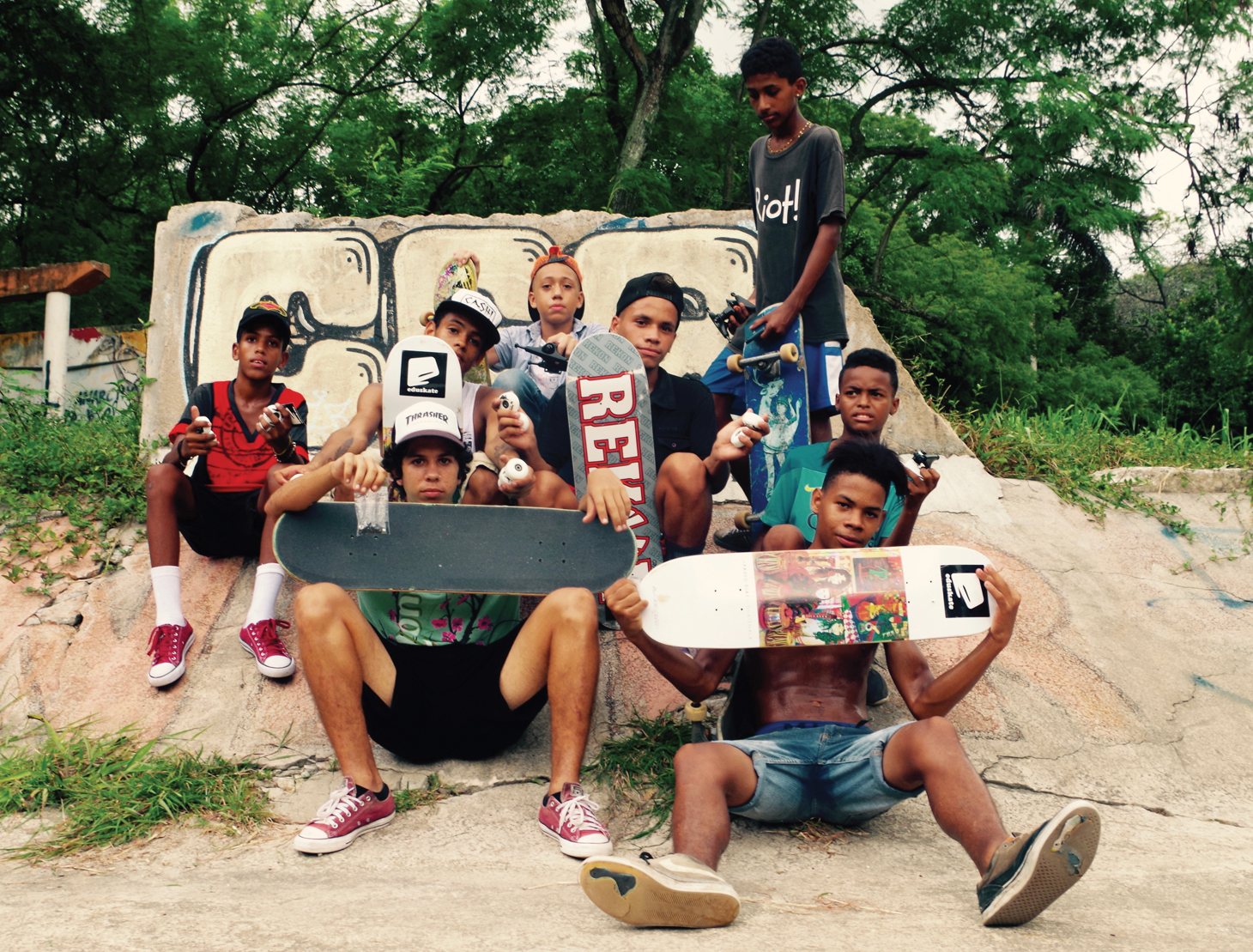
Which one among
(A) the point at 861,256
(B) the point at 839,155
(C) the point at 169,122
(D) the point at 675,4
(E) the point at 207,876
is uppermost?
(D) the point at 675,4

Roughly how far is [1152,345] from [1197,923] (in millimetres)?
14366

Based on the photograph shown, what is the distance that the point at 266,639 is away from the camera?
10.1 feet

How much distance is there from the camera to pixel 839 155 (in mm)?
3389

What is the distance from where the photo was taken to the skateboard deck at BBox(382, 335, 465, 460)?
2916mm

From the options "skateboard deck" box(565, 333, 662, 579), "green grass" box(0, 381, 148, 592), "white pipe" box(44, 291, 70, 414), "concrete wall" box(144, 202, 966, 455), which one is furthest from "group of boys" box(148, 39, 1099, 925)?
"white pipe" box(44, 291, 70, 414)

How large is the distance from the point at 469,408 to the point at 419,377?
0.28 m

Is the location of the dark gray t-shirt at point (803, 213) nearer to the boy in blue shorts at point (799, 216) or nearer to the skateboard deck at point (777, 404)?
the boy in blue shorts at point (799, 216)

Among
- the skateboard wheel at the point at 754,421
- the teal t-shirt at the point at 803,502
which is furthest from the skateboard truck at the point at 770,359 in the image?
the skateboard wheel at the point at 754,421

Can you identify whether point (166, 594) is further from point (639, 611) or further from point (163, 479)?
point (639, 611)

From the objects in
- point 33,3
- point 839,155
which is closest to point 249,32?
point 33,3

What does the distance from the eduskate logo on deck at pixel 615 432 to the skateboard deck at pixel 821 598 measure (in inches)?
32.2

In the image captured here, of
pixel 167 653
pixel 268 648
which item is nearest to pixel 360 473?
pixel 268 648

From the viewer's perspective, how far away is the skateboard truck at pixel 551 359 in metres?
3.61

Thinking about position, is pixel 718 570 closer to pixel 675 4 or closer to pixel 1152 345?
pixel 675 4
